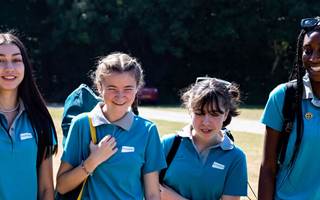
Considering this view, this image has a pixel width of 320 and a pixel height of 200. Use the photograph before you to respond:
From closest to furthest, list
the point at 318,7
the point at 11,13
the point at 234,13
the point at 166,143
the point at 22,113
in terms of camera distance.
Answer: the point at 22,113 < the point at 166,143 < the point at 318,7 < the point at 234,13 < the point at 11,13

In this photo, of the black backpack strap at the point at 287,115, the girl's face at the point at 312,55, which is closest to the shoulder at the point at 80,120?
the black backpack strap at the point at 287,115

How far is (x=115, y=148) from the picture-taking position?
10.1 feet

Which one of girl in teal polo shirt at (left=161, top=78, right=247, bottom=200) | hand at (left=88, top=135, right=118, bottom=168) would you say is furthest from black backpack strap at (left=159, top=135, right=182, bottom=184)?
hand at (left=88, top=135, right=118, bottom=168)

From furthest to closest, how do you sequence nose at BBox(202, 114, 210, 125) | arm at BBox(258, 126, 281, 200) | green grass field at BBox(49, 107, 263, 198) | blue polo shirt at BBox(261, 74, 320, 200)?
green grass field at BBox(49, 107, 263, 198), nose at BBox(202, 114, 210, 125), arm at BBox(258, 126, 281, 200), blue polo shirt at BBox(261, 74, 320, 200)

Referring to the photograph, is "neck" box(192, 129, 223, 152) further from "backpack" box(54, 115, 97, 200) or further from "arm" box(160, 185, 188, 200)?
"backpack" box(54, 115, 97, 200)

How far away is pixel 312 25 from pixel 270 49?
30464 mm

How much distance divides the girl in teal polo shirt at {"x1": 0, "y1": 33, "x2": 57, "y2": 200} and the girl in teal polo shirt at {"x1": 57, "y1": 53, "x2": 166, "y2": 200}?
12 cm

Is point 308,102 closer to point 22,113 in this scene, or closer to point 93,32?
point 22,113

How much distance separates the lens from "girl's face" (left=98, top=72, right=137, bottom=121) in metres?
3.13

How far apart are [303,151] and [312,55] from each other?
0.51 m

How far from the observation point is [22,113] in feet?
10.4

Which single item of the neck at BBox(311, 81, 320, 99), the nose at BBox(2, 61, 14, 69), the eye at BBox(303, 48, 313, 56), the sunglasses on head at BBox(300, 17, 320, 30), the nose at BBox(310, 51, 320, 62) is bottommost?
the neck at BBox(311, 81, 320, 99)

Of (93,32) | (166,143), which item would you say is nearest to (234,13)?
(93,32)

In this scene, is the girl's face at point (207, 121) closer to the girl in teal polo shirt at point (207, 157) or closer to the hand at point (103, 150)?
the girl in teal polo shirt at point (207, 157)
